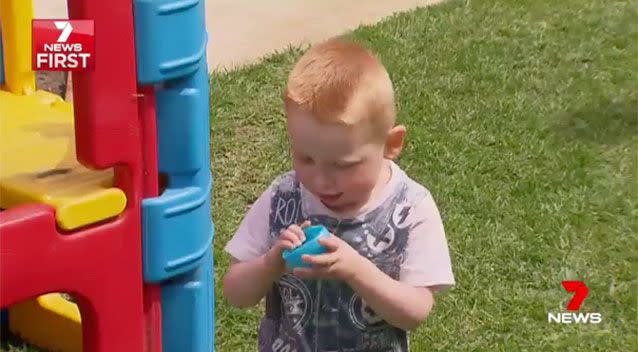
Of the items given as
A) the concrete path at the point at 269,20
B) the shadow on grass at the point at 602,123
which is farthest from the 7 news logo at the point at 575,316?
the concrete path at the point at 269,20

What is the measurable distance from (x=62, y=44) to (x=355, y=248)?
70 cm

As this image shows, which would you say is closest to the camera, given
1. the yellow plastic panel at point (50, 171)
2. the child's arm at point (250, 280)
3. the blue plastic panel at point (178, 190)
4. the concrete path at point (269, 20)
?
the child's arm at point (250, 280)

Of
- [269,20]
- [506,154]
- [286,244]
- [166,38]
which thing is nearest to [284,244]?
[286,244]

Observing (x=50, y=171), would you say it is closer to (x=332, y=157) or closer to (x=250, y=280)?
(x=250, y=280)

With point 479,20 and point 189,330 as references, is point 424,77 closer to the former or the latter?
point 479,20

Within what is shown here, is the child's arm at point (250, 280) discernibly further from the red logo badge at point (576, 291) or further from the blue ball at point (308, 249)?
the red logo badge at point (576, 291)

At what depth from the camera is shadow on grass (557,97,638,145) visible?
5195 mm

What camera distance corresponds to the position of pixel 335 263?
2.19 metres

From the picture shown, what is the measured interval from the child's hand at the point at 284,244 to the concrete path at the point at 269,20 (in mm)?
3586

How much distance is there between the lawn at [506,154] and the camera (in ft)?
→ 13.1

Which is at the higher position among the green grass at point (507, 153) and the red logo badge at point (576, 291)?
the green grass at point (507, 153)

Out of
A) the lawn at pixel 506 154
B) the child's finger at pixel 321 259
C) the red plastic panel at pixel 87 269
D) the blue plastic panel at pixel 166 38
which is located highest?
the blue plastic panel at pixel 166 38

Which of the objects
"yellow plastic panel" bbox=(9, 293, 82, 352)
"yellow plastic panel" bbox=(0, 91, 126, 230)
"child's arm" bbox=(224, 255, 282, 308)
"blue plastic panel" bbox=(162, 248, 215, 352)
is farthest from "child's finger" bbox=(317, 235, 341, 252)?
"yellow plastic panel" bbox=(9, 293, 82, 352)

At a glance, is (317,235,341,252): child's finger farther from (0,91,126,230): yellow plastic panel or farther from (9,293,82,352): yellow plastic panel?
(9,293,82,352): yellow plastic panel
